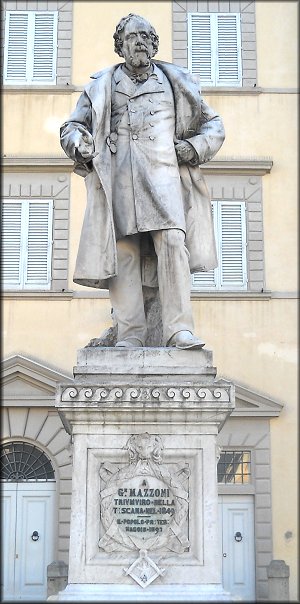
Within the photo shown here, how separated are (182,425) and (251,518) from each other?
1242 cm

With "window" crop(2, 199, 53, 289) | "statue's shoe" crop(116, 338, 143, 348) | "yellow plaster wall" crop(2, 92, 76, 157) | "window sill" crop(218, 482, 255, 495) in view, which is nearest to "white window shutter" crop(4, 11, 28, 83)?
"yellow plaster wall" crop(2, 92, 76, 157)

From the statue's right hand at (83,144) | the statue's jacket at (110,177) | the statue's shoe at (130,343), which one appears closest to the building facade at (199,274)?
the statue's jacket at (110,177)

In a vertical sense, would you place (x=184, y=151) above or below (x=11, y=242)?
below

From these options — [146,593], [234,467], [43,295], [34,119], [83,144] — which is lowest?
[146,593]

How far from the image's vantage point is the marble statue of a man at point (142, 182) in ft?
21.2

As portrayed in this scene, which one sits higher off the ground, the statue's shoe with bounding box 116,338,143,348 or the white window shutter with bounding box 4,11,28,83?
the white window shutter with bounding box 4,11,28,83

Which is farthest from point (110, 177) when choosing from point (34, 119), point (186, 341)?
point (34, 119)

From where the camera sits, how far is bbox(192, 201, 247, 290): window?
18.8 meters

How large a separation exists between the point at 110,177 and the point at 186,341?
119 cm

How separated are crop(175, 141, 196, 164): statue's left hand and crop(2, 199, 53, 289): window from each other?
12.2 metres

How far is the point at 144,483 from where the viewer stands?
5809 millimetres

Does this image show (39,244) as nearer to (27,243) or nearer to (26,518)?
(27,243)

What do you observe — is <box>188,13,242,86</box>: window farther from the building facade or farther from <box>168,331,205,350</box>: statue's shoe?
<box>168,331,205,350</box>: statue's shoe

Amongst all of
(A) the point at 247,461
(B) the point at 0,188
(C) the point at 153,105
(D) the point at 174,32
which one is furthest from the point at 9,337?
(C) the point at 153,105
